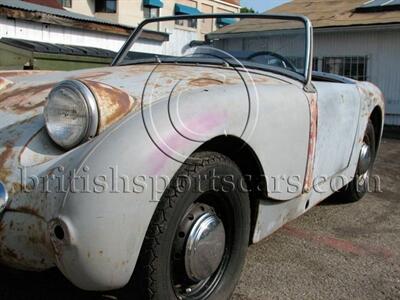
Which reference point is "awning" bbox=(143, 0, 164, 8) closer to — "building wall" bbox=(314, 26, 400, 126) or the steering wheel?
"building wall" bbox=(314, 26, 400, 126)

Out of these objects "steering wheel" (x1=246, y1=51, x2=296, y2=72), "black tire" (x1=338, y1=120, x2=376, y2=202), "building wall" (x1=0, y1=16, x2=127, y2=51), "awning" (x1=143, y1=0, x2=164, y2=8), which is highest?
A: "awning" (x1=143, y1=0, x2=164, y2=8)

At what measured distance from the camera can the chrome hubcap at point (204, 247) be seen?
224 cm

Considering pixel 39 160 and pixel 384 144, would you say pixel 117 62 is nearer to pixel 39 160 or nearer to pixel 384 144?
pixel 39 160

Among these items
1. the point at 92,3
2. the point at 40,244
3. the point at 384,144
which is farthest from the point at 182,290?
the point at 92,3

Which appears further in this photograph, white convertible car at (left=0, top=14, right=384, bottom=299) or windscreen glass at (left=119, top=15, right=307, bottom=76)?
windscreen glass at (left=119, top=15, right=307, bottom=76)

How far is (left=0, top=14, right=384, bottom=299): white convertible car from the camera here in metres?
1.88

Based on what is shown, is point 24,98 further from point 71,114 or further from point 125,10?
point 125,10

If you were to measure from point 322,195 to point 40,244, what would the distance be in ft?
7.15

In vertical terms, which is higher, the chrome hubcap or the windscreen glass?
the windscreen glass

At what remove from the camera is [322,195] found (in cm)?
353

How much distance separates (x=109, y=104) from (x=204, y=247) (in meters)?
0.77

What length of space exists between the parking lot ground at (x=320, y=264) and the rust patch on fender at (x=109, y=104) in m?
0.74

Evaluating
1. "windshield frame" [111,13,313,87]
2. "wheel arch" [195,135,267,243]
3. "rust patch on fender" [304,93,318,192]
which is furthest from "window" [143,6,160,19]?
"wheel arch" [195,135,267,243]

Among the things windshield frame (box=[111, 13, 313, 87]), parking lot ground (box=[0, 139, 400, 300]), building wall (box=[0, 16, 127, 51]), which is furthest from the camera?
building wall (box=[0, 16, 127, 51])
